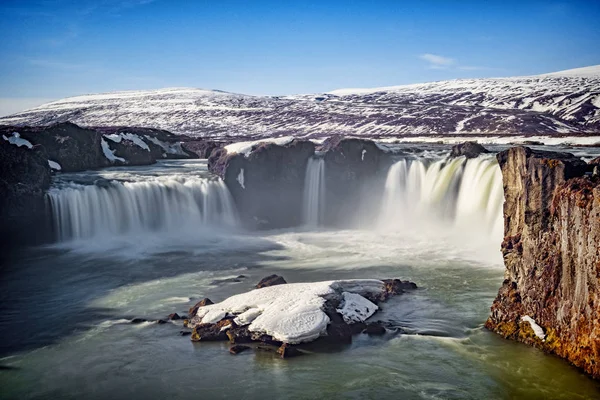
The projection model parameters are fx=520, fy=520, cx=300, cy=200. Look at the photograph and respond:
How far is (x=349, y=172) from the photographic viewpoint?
3809cm

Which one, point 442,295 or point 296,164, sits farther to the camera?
point 296,164

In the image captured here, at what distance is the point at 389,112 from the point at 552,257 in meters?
122

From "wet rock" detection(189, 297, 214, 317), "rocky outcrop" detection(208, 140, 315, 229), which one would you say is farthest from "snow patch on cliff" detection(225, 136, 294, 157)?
"wet rock" detection(189, 297, 214, 317)

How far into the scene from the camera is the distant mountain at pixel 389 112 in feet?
333

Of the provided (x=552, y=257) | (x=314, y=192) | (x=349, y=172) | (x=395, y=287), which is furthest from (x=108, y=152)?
(x=552, y=257)

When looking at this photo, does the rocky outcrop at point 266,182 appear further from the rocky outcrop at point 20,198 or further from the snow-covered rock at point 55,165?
the snow-covered rock at point 55,165

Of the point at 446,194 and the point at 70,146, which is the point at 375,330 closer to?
the point at 446,194

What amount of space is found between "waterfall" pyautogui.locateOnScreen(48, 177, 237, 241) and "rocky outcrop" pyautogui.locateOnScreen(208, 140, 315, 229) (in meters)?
1.00

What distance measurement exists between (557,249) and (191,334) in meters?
10.9

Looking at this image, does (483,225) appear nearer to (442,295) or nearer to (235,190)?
(442,295)

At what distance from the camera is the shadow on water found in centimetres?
1773

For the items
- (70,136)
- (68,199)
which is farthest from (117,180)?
(70,136)

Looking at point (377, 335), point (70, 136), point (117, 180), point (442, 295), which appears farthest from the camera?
point (70, 136)

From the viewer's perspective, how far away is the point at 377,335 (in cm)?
1588
